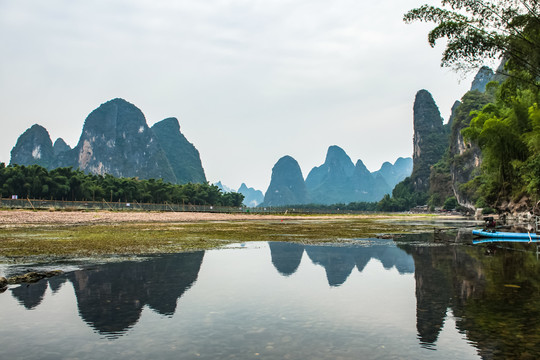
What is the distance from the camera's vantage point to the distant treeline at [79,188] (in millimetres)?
65562

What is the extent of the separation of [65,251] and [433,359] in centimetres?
1227

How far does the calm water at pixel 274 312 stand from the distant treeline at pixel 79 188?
6440cm

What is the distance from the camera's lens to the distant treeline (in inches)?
2581

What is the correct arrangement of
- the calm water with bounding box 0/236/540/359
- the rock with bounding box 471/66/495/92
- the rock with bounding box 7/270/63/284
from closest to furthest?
the calm water with bounding box 0/236/540/359, the rock with bounding box 7/270/63/284, the rock with bounding box 471/66/495/92

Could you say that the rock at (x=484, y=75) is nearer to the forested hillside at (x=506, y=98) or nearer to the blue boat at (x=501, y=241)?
the forested hillside at (x=506, y=98)

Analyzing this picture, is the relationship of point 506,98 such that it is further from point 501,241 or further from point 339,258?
point 339,258

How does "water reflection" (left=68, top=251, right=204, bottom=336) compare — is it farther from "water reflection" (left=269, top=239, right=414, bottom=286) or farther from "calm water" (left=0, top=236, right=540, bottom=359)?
"water reflection" (left=269, top=239, right=414, bottom=286)

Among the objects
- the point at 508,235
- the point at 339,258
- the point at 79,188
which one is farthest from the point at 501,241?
the point at 79,188

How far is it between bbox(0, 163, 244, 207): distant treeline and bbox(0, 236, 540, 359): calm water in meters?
64.4

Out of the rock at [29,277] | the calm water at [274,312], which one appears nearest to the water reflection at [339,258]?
the calm water at [274,312]

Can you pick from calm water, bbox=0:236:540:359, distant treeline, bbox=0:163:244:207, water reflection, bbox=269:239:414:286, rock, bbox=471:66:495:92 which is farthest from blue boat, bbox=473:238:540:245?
distant treeline, bbox=0:163:244:207

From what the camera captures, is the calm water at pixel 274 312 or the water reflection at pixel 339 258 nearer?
the calm water at pixel 274 312

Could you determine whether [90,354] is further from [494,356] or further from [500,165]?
[500,165]

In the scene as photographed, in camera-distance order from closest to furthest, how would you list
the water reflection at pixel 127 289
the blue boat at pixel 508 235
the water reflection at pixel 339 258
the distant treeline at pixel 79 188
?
the water reflection at pixel 127 289, the water reflection at pixel 339 258, the blue boat at pixel 508 235, the distant treeline at pixel 79 188
